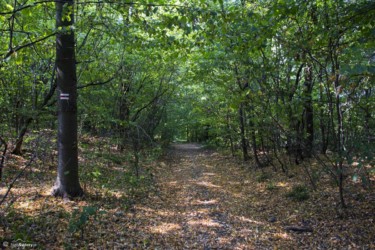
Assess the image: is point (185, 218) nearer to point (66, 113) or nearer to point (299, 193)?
point (299, 193)

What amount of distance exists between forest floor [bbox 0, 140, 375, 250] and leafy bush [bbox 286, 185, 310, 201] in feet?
0.46

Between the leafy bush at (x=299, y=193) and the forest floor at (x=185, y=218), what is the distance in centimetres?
14

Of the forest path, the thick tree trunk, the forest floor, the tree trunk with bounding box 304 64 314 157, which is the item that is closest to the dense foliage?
the tree trunk with bounding box 304 64 314 157

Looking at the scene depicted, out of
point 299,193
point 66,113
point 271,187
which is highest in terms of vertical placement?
point 66,113

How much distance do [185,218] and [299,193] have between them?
315cm

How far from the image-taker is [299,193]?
7168 millimetres

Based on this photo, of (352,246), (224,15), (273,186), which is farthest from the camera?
(273,186)

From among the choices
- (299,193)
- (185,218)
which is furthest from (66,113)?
(299,193)

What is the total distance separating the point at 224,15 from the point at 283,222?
446 cm

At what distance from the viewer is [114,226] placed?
521 cm

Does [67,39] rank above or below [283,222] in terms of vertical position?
above

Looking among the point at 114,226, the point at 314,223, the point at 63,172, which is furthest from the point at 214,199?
the point at 63,172

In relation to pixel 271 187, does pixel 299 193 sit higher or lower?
higher

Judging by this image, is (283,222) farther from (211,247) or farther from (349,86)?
(349,86)
